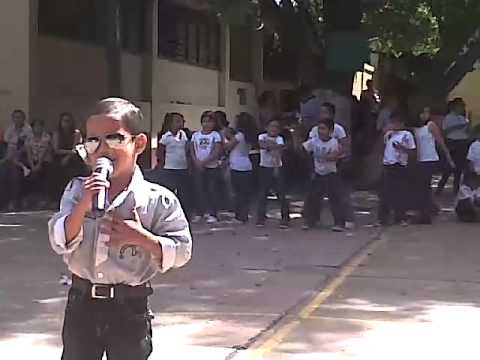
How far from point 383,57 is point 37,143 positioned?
710 inches

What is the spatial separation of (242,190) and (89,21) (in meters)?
8.10

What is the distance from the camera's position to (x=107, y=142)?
11.7ft

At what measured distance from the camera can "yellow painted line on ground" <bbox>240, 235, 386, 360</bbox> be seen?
644cm

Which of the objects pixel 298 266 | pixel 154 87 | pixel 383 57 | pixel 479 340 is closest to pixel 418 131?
pixel 298 266

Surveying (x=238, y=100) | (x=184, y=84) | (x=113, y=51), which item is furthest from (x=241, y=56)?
(x=113, y=51)

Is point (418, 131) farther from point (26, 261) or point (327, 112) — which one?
point (26, 261)

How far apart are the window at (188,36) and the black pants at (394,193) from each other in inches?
415

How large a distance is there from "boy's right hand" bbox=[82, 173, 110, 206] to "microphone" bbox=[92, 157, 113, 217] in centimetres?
1

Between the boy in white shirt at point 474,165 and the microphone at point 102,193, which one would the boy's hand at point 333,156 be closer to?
the boy in white shirt at point 474,165

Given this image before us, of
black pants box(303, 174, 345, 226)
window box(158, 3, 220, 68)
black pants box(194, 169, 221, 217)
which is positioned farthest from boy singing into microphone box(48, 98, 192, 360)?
window box(158, 3, 220, 68)

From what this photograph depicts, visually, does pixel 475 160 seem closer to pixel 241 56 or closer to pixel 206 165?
pixel 206 165

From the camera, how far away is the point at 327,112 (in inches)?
518

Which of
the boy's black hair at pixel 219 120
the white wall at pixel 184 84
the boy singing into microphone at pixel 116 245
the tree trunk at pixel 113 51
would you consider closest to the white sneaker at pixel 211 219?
the boy's black hair at pixel 219 120

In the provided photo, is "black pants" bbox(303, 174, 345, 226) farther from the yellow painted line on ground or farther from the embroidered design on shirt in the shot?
the embroidered design on shirt
